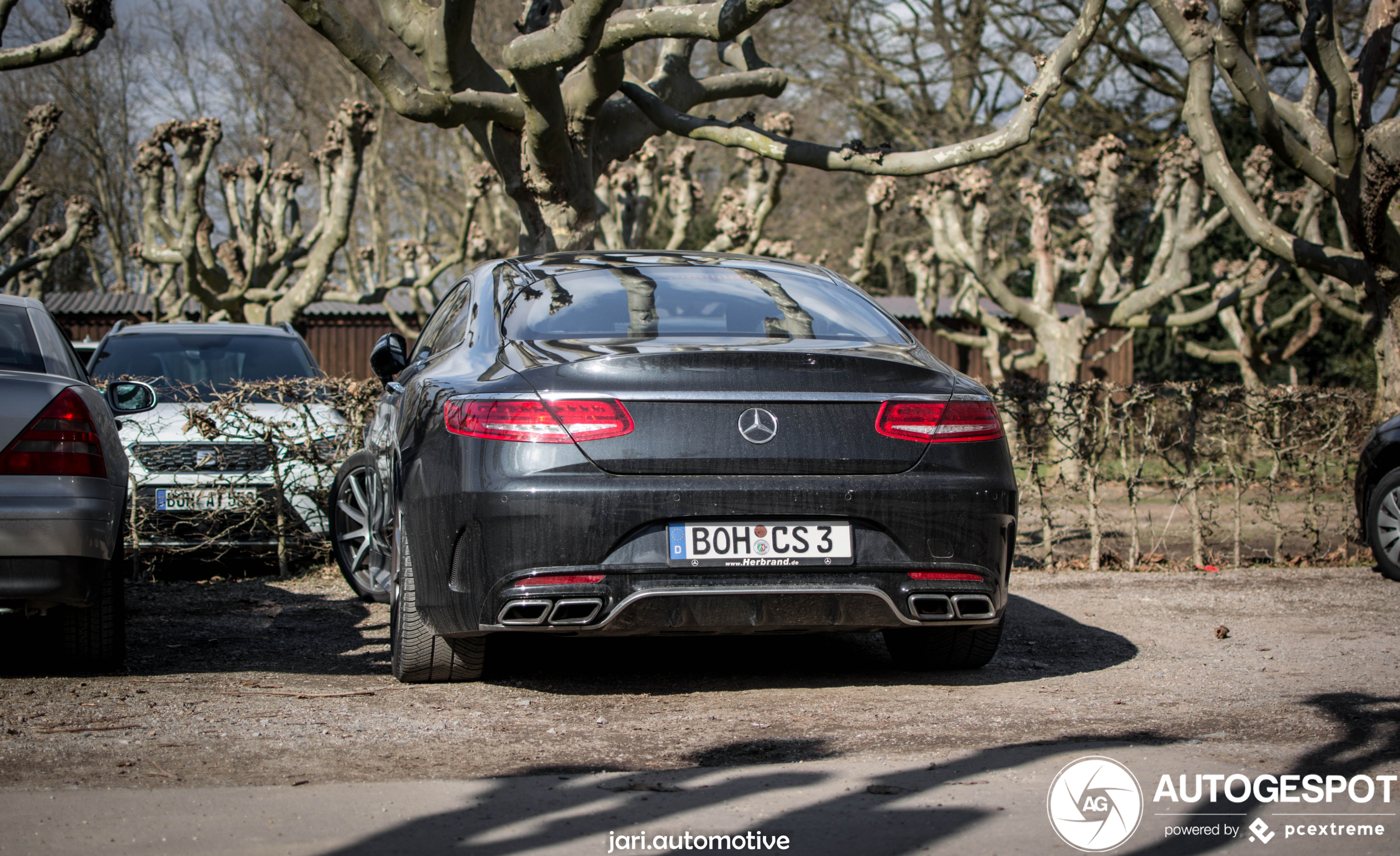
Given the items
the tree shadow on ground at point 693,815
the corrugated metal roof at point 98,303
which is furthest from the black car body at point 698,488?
the corrugated metal roof at point 98,303

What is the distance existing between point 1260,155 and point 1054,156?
8.37 metres

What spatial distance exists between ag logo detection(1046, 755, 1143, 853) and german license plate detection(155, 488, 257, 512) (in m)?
5.70

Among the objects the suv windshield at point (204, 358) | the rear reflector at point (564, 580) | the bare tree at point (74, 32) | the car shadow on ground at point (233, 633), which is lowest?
the car shadow on ground at point (233, 633)

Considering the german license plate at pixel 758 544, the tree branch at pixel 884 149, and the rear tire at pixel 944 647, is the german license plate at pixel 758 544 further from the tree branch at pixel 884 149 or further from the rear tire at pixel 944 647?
the tree branch at pixel 884 149

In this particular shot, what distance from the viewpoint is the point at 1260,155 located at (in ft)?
59.0

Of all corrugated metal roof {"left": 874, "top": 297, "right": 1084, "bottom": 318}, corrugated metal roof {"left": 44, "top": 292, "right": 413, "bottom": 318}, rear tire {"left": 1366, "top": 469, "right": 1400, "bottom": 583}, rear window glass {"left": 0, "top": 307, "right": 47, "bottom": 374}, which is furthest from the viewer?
corrugated metal roof {"left": 44, "top": 292, "right": 413, "bottom": 318}

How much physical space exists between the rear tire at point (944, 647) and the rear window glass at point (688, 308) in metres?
1.15

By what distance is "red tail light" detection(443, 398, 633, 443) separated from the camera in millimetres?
3996

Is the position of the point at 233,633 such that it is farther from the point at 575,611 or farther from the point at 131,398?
the point at 575,611

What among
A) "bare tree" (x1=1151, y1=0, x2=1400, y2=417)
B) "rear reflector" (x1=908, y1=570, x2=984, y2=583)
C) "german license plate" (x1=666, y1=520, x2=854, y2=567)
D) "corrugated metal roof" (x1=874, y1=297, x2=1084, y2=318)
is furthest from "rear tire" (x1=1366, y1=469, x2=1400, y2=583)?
"corrugated metal roof" (x1=874, y1=297, x2=1084, y2=318)

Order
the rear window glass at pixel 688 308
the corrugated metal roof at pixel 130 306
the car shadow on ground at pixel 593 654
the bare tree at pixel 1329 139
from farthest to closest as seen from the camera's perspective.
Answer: the corrugated metal roof at pixel 130 306 → the bare tree at pixel 1329 139 → the car shadow on ground at pixel 593 654 → the rear window glass at pixel 688 308

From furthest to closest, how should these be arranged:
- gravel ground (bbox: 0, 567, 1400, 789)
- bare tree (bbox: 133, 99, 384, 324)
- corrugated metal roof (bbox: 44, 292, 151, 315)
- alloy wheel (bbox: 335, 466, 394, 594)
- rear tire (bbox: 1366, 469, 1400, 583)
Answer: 1. corrugated metal roof (bbox: 44, 292, 151, 315)
2. bare tree (bbox: 133, 99, 384, 324)
3. rear tire (bbox: 1366, 469, 1400, 583)
4. alloy wheel (bbox: 335, 466, 394, 594)
5. gravel ground (bbox: 0, 567, 1400, 789)

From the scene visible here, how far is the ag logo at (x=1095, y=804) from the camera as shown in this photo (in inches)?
117

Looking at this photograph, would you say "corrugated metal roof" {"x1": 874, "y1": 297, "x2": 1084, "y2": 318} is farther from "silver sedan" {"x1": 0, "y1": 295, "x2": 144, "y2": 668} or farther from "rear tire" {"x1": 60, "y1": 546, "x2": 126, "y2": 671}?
"silver sedan" {"x1": 0, "y1": 295, "x2": 144, "y2": 668}
